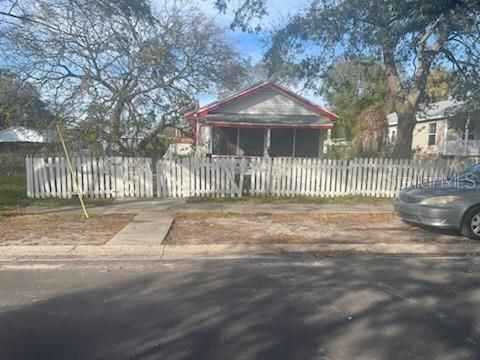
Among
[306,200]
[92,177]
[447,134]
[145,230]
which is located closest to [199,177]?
[92,177]

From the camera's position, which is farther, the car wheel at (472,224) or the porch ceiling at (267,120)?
the porch ceiling at (267,120)

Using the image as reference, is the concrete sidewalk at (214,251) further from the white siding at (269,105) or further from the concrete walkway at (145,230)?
the white siding at (269,105)

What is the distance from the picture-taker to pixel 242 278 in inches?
183

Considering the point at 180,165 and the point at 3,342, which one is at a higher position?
the point at 180,165

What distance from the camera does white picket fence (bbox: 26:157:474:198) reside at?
1005 centimetres

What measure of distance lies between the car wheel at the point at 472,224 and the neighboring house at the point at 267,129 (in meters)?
10.1

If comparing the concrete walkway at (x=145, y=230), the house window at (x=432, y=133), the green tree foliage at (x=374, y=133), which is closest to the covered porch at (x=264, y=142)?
the green tree foliage at (x=374, y=133)

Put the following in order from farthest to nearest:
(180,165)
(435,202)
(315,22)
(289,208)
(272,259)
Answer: (315,22) < (180,165) < (289,208) < (435,202) < (272,259)

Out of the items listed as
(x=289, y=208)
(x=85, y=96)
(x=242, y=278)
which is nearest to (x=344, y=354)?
(x=242, y=278)

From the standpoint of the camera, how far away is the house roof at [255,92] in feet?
→ 51.7

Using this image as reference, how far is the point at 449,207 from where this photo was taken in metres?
6.30

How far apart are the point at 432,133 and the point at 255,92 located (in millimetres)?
17668

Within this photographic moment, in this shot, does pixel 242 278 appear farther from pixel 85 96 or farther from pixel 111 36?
pixel 85 96

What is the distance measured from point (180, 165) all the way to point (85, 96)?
7638 mm
